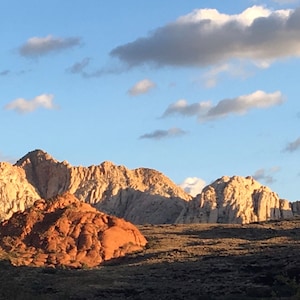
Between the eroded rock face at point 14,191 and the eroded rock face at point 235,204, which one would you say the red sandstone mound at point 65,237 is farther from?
the eroded rock face at point 235,204

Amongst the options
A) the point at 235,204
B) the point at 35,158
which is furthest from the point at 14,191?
the point at 235,204

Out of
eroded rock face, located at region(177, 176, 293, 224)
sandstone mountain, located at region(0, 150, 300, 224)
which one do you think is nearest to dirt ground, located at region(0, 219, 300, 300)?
eroded rock face, located at region(177, 176, 293, 224)

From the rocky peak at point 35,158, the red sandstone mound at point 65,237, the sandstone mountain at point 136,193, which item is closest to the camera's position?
the red sandstone mound at point 65,237

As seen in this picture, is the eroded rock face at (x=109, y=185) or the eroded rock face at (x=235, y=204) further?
the eroded rock face at (x=109, y=185)

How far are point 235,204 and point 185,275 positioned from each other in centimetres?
6181

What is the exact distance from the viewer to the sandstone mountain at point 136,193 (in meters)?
102

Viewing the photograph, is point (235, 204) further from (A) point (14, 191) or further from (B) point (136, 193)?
(A) point (14, 191)

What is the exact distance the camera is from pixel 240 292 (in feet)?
108

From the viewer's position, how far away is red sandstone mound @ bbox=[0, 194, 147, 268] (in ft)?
183

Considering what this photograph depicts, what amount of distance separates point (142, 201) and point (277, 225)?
42.3 m

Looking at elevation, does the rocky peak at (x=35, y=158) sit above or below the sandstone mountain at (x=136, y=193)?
above

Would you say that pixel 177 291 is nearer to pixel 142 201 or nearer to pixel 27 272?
pixel 27 272

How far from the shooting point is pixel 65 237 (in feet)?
192

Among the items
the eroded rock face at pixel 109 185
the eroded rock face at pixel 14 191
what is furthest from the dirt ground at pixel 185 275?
the eroded rock face at pixel 109 185
